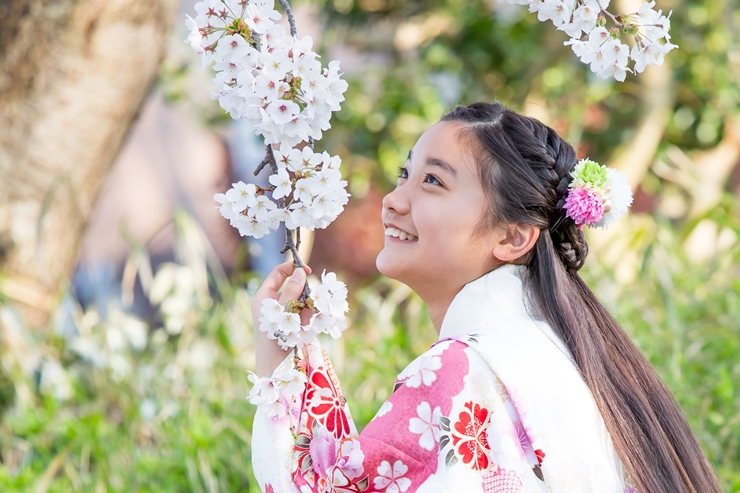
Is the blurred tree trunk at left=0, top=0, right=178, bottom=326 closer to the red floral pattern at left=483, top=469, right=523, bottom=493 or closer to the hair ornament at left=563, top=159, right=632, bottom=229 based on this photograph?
the hair ornament at left=563, top=159, right=632, bottom=229

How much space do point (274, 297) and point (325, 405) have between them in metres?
0.23

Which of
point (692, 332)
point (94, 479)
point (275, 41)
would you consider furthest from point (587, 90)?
point (275, 41)

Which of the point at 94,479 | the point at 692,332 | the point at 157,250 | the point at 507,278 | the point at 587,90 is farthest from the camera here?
the point at 157,250

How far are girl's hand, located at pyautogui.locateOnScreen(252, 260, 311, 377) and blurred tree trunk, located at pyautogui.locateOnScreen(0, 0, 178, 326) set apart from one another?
6.00 ft

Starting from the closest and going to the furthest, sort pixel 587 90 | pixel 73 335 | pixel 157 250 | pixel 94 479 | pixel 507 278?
pixel 507 278
pixel 94 479
pixel 73 335
pixel 587 90
pixel 157 250

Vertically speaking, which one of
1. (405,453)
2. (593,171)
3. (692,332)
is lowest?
(692,332)

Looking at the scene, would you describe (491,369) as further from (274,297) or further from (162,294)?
(162,294)

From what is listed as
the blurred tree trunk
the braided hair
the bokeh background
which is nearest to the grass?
the bokeh background

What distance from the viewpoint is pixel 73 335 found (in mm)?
3441

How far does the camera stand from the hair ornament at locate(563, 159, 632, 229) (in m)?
1.53

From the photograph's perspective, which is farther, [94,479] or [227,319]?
[227,319]

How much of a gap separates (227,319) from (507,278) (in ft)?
6.94

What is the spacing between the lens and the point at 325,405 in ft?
4.88

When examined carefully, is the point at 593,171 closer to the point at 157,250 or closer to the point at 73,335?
the point at 73,335
